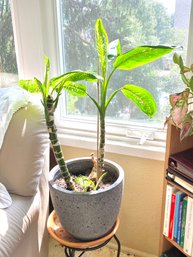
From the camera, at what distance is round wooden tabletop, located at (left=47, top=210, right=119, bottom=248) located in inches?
44.2

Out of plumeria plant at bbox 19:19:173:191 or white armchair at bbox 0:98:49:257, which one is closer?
plumeria plant at bbox 19:19:173:191

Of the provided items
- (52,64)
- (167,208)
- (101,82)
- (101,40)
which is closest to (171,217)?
(167,208)

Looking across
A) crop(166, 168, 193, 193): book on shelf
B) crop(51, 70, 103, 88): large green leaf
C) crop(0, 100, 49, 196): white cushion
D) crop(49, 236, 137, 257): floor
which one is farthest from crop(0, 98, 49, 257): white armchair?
crop(166, 168, 193, 193): book on shelf

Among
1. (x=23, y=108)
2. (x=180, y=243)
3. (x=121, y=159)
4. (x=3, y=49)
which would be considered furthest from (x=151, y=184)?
(x=3, y=49)

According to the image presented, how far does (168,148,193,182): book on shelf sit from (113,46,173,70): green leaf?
0.38m

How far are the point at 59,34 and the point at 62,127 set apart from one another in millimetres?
486

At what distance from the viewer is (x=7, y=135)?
1213 mm

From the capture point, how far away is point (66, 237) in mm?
1166

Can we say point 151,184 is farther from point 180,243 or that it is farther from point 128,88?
A: point 128,88

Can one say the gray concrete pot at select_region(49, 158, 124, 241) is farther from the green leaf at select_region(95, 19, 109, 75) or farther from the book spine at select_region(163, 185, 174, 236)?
the green leaf at select_region(95, 19, 109, 75)

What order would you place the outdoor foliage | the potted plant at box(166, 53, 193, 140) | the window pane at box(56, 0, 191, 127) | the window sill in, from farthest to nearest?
the outdoor foliage → the window sill → the window pane at box(56, 0, 191, 127) → the potted plant at box(166, 53, 193, 140)

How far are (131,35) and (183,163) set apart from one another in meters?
0.64

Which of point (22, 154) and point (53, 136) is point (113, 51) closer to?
point (53, 136)

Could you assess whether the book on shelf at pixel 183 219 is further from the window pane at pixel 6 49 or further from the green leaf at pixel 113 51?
the window pane at pixel 6 49
